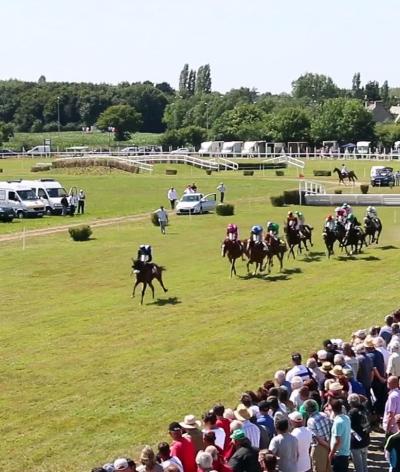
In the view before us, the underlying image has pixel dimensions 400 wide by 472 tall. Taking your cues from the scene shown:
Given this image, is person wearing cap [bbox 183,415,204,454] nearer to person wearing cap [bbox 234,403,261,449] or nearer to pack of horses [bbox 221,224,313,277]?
person wearing cap [bbox 234,403,261,449]

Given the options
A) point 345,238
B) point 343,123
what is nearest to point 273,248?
point 345,238

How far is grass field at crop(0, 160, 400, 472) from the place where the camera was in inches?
601

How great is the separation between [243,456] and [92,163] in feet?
256

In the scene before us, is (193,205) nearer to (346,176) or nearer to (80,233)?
(80,233)

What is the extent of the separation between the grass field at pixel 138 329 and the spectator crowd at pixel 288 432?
280 cm

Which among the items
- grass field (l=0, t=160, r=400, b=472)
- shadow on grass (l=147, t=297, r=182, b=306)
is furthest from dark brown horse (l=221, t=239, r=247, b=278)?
shadow on grass (l=147, t=297, r=182, b=306)

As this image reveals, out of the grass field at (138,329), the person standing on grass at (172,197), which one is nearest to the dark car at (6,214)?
the grass field at (138,329)

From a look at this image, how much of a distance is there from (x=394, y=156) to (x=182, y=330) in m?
71.1

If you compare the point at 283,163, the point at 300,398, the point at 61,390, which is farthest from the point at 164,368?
the point at 283,163

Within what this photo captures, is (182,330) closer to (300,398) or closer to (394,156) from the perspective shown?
(300,398)

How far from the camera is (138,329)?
22109mm

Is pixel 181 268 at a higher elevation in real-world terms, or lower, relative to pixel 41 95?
lower

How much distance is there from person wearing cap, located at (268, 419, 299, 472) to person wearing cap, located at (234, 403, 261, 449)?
310mm

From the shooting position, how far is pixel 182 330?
2195 centimetres
